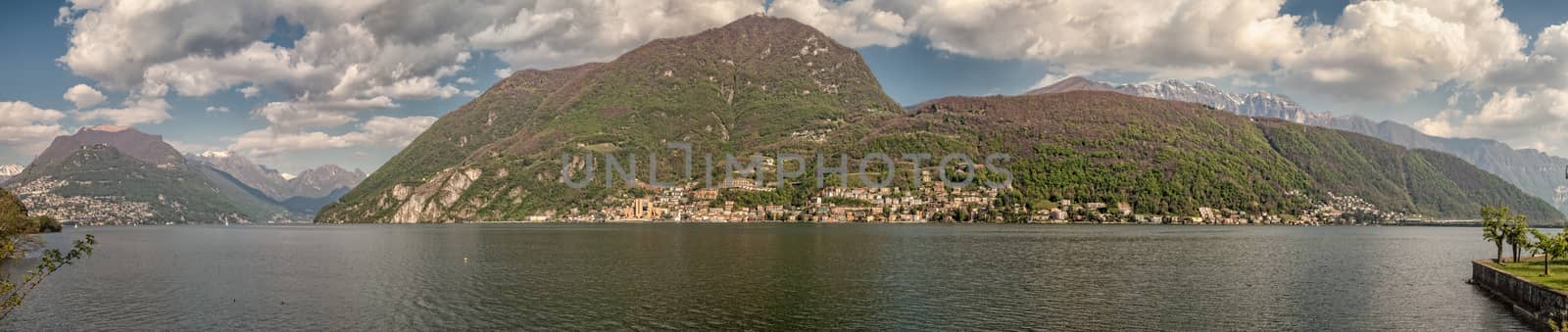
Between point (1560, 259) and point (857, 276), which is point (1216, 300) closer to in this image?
point (857, 276)

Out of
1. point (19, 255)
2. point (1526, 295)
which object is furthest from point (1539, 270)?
point (19, 255)

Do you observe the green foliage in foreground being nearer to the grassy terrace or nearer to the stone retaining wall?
the stone retaining wall

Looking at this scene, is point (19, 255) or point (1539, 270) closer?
point (1539, 270)

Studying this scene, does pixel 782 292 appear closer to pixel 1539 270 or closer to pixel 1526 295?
pixel 1526 295

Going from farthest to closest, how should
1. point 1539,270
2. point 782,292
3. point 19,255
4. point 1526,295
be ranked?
point 19,255, point 782,292, point 1539,270, point 1526,295

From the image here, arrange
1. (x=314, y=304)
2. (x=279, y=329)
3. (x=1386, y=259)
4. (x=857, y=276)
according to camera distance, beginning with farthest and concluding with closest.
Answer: (x=1386, y=259)
(x=857, y=276)
(x=314, y=304)
(x=279, y=329)

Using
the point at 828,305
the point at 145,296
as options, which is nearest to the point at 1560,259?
the point at 828,305
